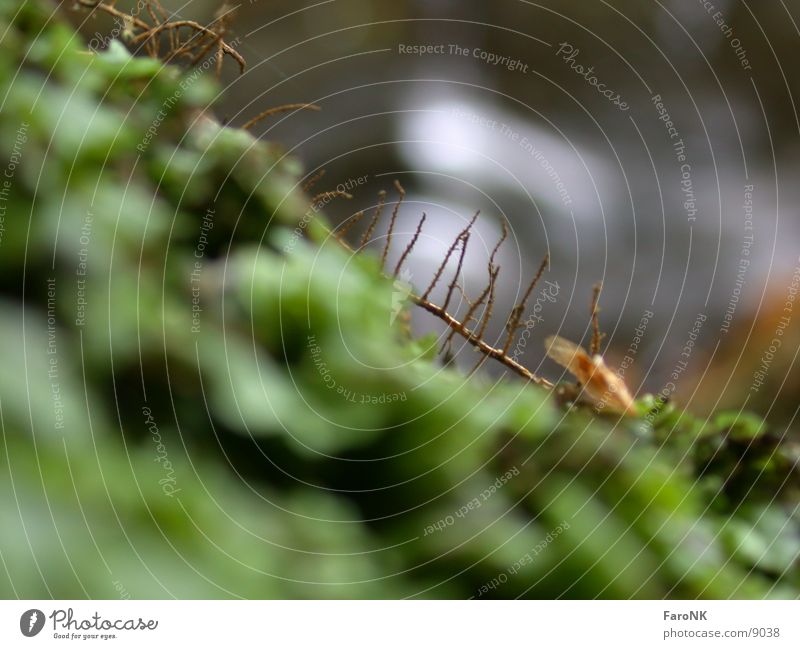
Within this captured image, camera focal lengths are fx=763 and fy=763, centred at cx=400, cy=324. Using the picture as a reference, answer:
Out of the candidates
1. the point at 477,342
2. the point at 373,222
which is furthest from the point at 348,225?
the point at 477,342

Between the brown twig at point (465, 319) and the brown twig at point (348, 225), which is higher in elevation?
the brown twig at point (348, 225)

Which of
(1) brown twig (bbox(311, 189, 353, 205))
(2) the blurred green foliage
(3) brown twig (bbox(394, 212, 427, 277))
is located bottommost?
(2) the blurred green foliage

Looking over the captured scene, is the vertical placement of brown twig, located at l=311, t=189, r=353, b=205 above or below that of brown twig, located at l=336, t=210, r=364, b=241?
above

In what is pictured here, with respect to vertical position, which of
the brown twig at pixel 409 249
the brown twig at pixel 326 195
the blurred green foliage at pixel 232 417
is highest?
the brown twig at pixel 326 195

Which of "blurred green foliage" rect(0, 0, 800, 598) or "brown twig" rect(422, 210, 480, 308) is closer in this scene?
"blurred green foliage" rect(0, 0, 800, 598)

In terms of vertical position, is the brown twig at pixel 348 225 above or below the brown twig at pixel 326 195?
below

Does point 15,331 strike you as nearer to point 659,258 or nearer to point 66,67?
point 66,67

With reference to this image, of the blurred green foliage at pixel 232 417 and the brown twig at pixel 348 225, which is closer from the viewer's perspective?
the blurred green foliage at pixel 232 417

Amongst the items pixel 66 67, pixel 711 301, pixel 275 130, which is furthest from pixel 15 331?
pixel 711 301
